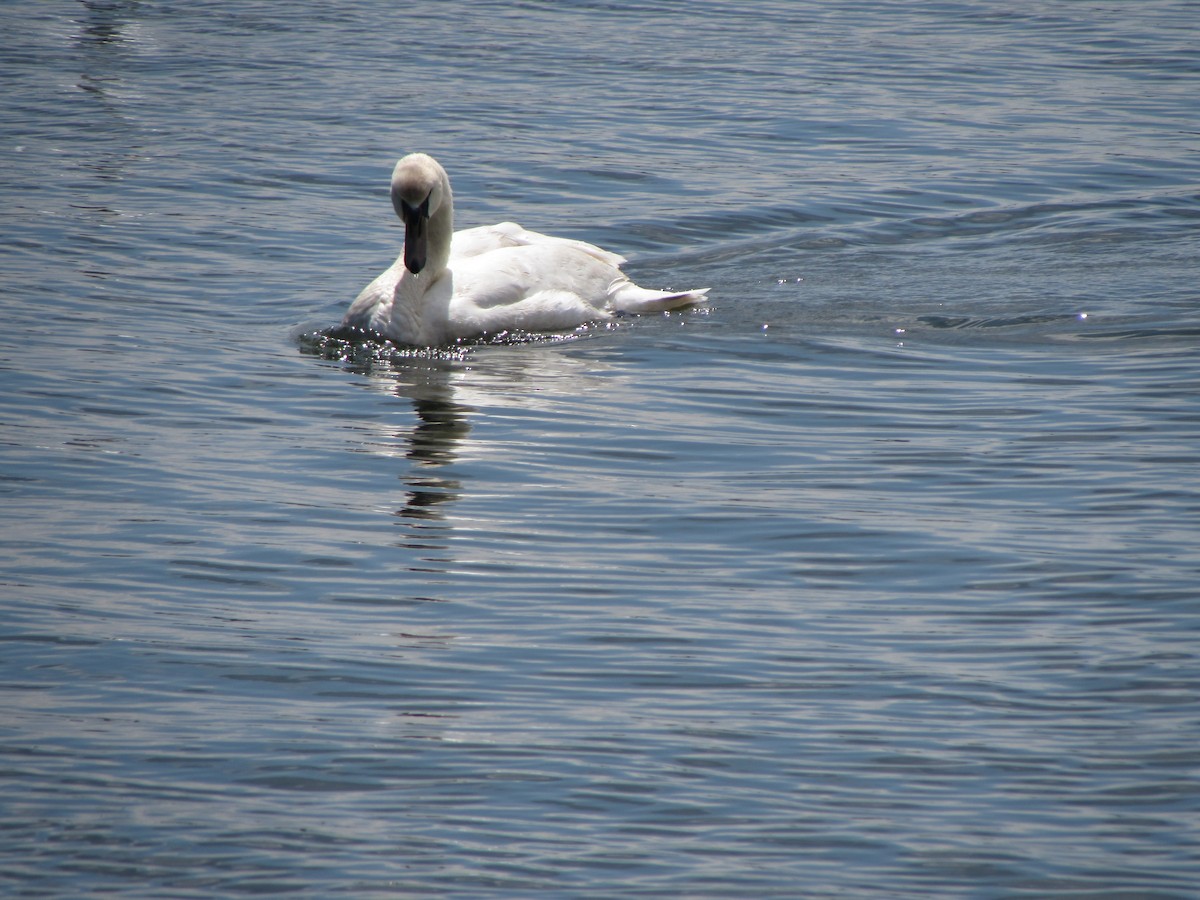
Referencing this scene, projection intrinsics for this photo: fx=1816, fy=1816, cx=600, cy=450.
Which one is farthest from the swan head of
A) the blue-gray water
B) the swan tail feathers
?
the swan tail feathers

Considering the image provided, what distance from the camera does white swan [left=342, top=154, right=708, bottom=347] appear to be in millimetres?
12156

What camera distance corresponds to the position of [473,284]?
1241 cm

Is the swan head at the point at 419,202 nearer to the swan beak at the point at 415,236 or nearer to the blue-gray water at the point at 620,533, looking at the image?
the swan beak at the point at 415,236

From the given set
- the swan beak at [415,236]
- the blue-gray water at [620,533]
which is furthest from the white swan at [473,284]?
the blue-gray water at [620,533]

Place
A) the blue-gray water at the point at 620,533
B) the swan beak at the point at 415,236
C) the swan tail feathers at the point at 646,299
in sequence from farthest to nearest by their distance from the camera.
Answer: the swan tail feathers at the point at 646,299
the swan beak at the point at 415,236
the blue-gray water at the point at 620,533

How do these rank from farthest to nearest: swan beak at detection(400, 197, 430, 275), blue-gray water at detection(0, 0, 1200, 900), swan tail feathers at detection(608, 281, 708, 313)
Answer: swan tail feathers at detection(608, 281, 708, 313), swan beak at detection(400, 197, 430, 275), blue-gray water at detection(0, 0, 1200, 900)

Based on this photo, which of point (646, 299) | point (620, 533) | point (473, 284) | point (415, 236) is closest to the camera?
point (620, 533)

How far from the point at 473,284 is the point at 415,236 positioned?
0.52 metres

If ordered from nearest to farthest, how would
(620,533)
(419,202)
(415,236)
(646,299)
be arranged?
(620,533) → (415,236) → (419,202) → (646,299)

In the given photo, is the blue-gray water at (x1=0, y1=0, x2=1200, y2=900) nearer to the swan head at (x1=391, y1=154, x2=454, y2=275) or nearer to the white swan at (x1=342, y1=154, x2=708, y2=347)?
the white swan at (x1=342, y1=154, x2=708, y2=347)

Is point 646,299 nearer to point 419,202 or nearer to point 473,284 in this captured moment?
point 473,284

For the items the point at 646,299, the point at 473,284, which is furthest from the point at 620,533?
the point at 646,299

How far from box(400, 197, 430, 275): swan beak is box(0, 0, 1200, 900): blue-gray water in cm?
73

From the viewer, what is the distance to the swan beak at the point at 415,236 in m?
12.1
